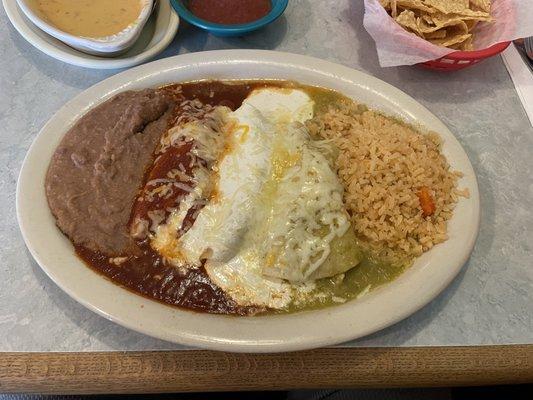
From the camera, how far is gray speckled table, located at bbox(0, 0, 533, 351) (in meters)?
1.57

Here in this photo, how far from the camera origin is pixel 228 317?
1.50m

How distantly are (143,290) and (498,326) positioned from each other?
45.8 inches

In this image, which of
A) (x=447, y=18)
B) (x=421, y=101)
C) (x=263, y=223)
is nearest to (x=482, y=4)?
(x=447, y=18)

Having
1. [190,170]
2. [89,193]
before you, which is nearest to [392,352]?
[190,170]

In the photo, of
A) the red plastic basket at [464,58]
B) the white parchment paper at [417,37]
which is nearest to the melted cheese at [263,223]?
the white parchment paper at [417,37]

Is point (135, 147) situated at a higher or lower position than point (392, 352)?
higher

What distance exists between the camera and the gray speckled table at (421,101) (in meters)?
1.57

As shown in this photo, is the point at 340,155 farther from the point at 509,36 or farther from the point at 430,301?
the point at 509,36

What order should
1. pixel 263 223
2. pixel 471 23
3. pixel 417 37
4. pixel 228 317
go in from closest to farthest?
pixel 228 317, pixel 263 223, pixel 417 37, pixel 471 23

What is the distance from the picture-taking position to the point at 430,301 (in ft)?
5.17

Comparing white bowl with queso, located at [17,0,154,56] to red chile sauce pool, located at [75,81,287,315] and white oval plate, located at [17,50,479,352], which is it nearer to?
white oval plate, located at [17,50,479,352]

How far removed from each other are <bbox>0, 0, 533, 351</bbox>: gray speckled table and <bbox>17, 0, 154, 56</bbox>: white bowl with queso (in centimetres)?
18

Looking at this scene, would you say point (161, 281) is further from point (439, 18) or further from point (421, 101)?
point (439, 18)

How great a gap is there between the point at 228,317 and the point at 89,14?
1484mm
